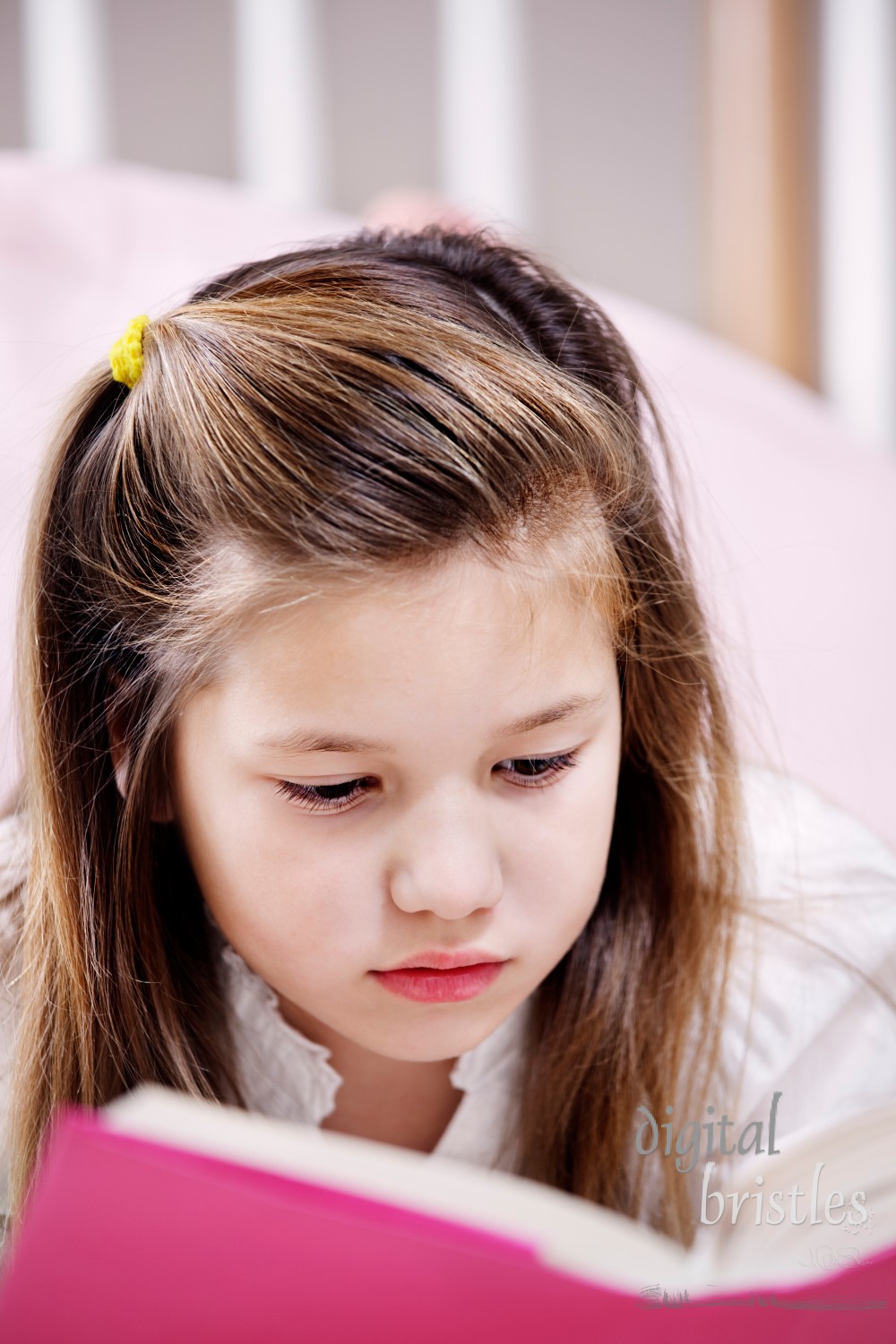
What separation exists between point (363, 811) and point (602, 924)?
227 millimetres

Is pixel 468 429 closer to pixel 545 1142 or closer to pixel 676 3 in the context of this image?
pixel 545 1142

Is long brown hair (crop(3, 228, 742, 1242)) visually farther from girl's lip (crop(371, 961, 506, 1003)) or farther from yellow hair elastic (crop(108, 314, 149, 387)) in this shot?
girl's lip (crop(371, 961, 506, 1003))

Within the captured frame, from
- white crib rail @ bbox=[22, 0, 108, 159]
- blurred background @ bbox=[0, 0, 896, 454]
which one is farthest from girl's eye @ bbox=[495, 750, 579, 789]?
white crib rail @ bbox=[22, 0, 108, 159]

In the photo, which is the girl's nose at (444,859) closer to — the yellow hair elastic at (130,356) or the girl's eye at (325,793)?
the girl's eye at (325,793)

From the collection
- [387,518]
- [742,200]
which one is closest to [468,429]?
[387,518]

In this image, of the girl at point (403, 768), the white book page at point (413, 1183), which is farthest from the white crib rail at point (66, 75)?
the white book page at point (413, 1183)

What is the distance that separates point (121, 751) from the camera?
566 mm

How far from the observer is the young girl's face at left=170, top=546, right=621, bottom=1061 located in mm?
455

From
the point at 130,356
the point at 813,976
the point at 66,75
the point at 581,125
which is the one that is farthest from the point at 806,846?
the point at 66,75

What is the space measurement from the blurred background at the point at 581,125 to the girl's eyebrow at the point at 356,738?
2.21 ft

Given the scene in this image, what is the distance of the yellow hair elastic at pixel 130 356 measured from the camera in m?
0.53

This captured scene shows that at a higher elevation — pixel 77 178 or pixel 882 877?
pixel 77 178

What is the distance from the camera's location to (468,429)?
0.47 meters

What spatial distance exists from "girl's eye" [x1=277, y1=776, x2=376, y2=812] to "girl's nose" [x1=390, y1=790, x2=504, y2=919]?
23mm
